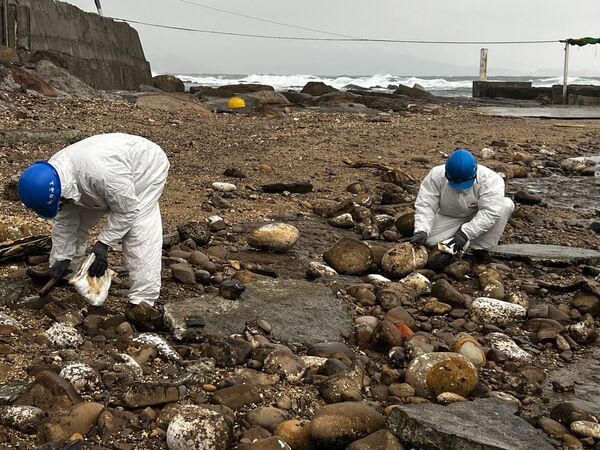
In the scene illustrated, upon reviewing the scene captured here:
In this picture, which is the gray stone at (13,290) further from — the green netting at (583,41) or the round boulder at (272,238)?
the green netting at (583,41)

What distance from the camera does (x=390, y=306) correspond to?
450 cm

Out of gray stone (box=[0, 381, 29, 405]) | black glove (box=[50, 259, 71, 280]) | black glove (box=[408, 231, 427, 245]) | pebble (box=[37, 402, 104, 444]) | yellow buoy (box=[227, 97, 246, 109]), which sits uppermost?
yellow buoy (box=[227, 97, 246, 109])

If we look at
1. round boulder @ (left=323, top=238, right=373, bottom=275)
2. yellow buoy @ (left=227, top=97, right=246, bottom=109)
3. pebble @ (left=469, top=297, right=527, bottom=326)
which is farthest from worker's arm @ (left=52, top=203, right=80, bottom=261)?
yellow buoy @ (left=227, top=97, right=246, bottom=109)

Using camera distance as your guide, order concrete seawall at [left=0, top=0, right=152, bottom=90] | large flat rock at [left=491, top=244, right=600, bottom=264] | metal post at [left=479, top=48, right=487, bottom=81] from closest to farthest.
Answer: large flat rock at [left=491, top=244, right=600, bottom=264] < concrete seawall at [left=0, top=0, right=152, bottom=90] < metal post at [left=479, top=48, right=487, bottom=81]

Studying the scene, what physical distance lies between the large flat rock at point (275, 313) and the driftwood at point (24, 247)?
1097mm

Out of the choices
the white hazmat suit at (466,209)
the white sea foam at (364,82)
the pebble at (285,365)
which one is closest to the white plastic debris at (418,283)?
the white hazmat suit at (466,209)

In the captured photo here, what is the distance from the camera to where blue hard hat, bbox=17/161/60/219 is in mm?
3553

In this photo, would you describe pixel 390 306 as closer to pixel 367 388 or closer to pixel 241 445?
pixel 367 388

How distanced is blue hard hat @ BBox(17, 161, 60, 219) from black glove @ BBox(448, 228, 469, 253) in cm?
293

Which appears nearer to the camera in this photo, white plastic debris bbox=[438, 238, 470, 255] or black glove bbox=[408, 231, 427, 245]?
white plastic debris bbox=[438, 238, 470, 255]

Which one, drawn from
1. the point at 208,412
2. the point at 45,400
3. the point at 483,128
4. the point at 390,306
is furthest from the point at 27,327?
the point at 483,128

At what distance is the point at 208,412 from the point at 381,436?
658mm

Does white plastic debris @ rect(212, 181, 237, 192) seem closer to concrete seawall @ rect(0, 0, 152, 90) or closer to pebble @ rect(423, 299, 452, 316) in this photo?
pebble @ rect(423, 299, 452, 316)

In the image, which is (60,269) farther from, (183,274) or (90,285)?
(183,274)
